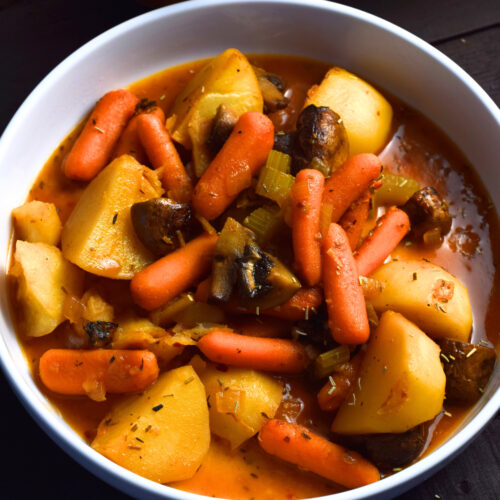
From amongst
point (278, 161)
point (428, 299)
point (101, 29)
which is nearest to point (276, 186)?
point (278, 161)

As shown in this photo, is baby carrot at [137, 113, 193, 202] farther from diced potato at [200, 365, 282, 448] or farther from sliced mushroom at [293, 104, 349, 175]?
diced potato at [200, 365, 282, 448]

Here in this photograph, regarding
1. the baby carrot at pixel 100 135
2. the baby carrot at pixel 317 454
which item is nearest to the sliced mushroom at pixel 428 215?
the baby carrot at pixel 317 454

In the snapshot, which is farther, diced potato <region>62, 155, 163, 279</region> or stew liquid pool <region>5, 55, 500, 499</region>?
diced potato <region>62, 155, 163, 279</region>

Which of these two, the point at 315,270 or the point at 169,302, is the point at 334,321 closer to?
the point at 315,270

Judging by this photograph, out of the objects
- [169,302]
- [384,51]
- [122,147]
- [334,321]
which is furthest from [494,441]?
[122,147]

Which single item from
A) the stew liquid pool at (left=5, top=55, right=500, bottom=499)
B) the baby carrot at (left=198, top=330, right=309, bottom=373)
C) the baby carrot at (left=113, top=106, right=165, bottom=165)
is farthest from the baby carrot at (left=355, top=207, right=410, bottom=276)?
the baby carrot at (left=113, top=106, right=165, bottom=165)

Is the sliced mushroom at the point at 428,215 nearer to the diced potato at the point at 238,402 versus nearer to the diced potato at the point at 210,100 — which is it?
the diced potato at the point at 210,100
